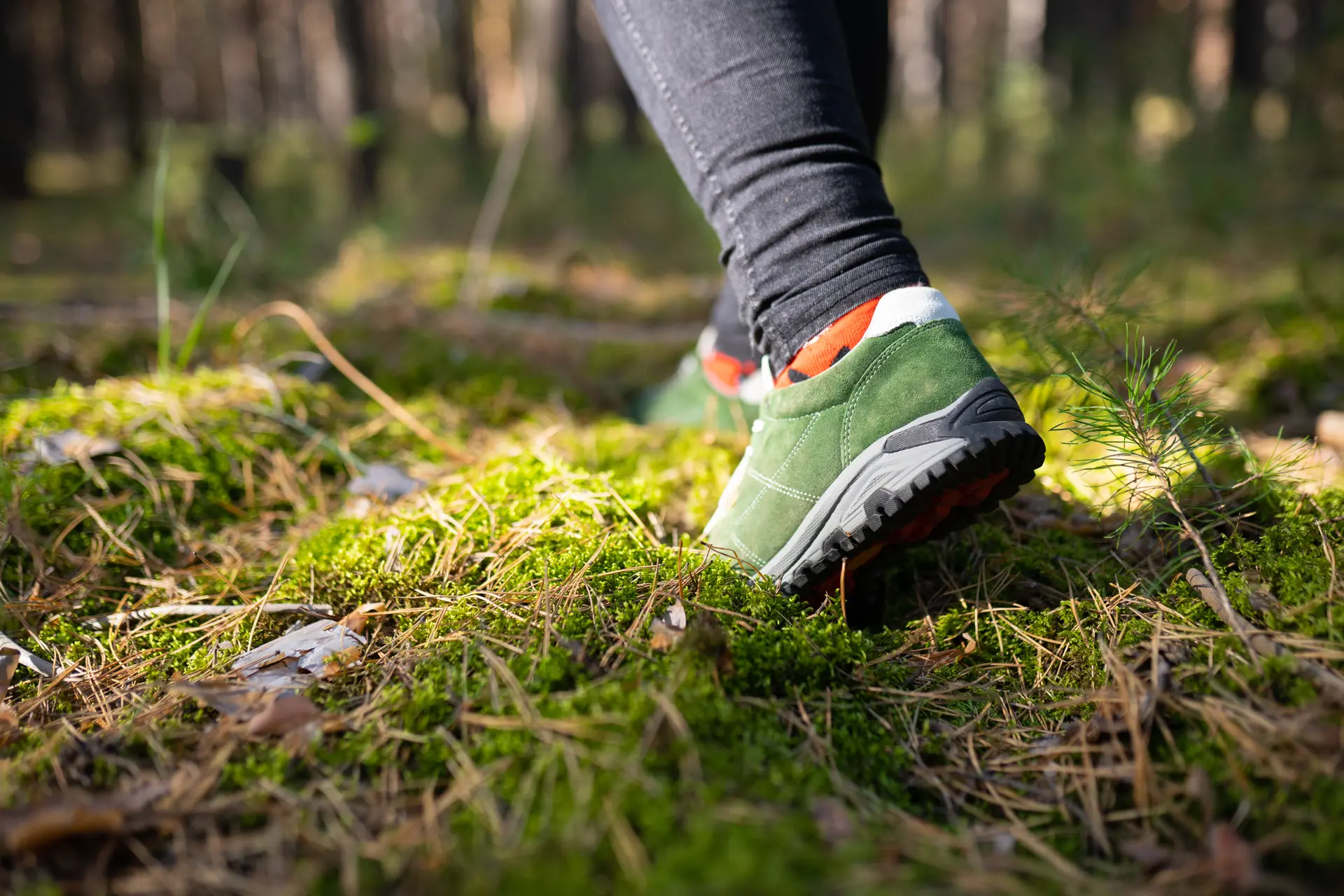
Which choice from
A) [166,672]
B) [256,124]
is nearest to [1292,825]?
[166,672]

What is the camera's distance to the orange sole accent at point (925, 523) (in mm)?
Answer: 1149

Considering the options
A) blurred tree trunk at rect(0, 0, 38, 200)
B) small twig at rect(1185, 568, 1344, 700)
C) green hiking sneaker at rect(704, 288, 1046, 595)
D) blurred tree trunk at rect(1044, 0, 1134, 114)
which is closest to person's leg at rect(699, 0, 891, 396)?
green hiking sneaker at rect(704, 288, 1046, 595)

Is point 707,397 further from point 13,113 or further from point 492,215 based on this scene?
point 13,113

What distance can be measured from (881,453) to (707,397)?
94cm

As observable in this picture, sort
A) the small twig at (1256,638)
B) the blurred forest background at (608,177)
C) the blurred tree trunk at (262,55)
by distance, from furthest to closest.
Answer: the blurred tree trunk at (262,55) < the blurred forest background at (608,177) < the small twig at (1256,638)

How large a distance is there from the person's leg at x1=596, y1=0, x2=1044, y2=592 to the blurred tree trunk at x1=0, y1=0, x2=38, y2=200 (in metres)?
10.6

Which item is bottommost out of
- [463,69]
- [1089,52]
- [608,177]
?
[608,177]

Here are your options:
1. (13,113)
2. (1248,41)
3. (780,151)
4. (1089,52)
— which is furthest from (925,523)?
(13,113)

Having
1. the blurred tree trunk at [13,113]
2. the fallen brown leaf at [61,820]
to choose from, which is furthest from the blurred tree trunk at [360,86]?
the fallen brown leaf at [61,820]

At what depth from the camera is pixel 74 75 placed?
15.0 metres

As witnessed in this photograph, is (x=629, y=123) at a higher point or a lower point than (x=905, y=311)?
higher

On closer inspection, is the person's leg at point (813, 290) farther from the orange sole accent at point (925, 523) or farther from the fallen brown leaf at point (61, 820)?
the fallen brown leaf at point (61, 820)

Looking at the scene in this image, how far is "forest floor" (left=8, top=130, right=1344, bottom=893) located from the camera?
2.48ft

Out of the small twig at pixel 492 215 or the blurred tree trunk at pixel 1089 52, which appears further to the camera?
the blurred tree trunk at pixel 1089 52
